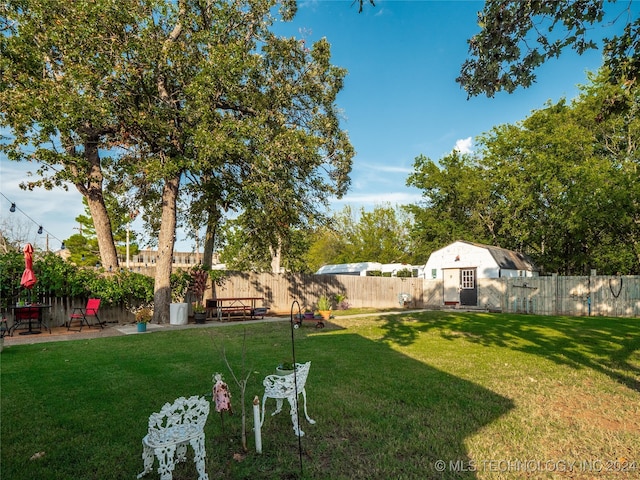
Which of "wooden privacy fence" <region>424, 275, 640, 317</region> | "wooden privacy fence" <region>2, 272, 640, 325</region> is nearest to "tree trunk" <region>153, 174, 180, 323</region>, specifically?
"wooden privacy fence" <region>2, 272, 640, 325</region>

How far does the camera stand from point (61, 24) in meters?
10.4

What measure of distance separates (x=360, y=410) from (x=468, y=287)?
57.2ft

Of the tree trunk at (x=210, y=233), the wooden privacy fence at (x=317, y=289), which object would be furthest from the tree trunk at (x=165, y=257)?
the wooden privacy fence at (x=317, y=289)

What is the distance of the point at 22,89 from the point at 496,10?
12980 millimetres

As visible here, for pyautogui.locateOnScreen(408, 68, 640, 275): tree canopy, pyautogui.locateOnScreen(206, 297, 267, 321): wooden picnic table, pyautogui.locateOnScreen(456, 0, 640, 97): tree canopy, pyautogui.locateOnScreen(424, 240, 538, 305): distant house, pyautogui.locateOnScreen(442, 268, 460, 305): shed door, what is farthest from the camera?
pyautogui.locateOnScreen(408, 68, 640, 275): tree canopy

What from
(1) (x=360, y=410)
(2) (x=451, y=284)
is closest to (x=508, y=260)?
(2) (x=451, y=284)

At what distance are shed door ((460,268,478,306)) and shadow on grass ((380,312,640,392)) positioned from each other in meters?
5.67

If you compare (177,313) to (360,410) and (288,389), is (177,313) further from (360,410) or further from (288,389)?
(288,389)

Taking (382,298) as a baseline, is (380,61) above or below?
above

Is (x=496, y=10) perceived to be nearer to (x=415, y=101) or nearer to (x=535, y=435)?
(x=535, y=435)

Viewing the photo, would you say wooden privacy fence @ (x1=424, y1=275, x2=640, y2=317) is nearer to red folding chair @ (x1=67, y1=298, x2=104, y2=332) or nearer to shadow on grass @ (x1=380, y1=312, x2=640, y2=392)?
shadow on grass @ (x1=380, y1=312, x2=640, y2=392)

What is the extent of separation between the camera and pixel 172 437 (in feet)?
8.54

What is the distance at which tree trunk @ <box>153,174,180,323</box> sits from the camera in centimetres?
1250

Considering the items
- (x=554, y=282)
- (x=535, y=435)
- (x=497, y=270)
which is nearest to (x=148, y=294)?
(x=535, y=435)
